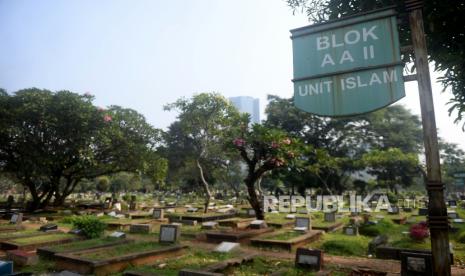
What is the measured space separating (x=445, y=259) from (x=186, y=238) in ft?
37.9

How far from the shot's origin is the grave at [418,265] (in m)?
6.21

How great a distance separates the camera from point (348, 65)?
10.8 ft

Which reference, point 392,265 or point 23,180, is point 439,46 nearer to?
point 392,265

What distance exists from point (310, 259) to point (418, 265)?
7.75ft

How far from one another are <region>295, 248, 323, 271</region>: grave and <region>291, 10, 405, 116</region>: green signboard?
5513 mm

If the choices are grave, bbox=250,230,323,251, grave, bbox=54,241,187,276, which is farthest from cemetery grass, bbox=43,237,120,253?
grave, bbox=250,230,323,251

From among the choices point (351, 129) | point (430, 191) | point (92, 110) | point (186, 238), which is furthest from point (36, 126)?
point (351, 129)

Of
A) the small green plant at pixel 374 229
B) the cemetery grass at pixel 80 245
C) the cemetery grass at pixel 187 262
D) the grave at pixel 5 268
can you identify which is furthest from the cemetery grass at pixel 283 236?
the grave at pixel 5 268

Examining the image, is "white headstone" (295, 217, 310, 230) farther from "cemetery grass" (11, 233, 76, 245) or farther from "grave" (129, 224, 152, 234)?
"cemetery grass" (11, 233, 76, 245)

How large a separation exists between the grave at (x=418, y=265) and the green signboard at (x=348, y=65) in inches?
172

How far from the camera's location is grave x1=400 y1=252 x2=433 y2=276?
20.4 feet

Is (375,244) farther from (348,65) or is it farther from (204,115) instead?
(204,115)

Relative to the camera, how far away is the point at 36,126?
72.0 feet

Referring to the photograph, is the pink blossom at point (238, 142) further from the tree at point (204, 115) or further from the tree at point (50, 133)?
the tree at point (50, 133)
